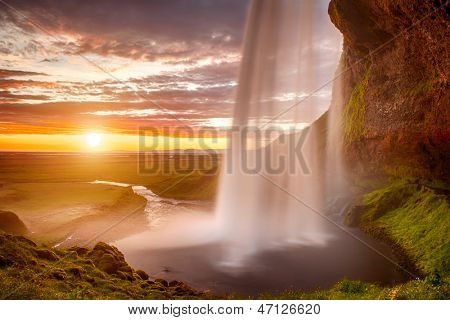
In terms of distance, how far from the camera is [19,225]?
30438 mm

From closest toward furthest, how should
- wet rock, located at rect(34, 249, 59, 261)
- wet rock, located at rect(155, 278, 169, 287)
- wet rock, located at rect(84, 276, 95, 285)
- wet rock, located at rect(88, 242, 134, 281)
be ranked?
1. wet rock, located at rect(84, 276, 95, 285)
2. wet rock, located at rect(34, 249, 59, 261)
3. wet rock, located at rect(88, 242, 134, 281)
4. wet rock, located at rect(155, 278, 169, 287)

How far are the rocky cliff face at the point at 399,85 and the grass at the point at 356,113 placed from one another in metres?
0.13

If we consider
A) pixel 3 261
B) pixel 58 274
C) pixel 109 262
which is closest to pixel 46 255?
pixel 3 261

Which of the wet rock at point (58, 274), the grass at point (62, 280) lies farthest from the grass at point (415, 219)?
the wet rock at point (58, 274)

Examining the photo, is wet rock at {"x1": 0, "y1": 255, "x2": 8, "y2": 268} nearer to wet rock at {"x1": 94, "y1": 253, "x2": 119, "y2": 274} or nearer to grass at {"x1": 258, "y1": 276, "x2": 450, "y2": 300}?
wet rock at {"x1": 94, "y1": 253, "x2": 119, "y2": 274}

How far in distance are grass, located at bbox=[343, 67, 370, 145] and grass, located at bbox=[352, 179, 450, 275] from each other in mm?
8827

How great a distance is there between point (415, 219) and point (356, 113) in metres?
20.3

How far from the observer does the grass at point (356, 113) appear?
135ft

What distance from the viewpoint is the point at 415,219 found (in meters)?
27.1

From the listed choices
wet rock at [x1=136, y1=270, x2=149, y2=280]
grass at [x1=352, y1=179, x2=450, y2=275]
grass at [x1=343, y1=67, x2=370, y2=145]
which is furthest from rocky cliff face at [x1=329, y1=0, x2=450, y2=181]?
wet rock at [x1=136, y1=270, x2=149, y2=280]

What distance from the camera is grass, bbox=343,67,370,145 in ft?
135

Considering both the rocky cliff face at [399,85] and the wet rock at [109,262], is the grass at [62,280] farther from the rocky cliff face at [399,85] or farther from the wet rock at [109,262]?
the rocky cliff face at [399,85]

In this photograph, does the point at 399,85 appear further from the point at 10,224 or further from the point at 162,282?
the point at 10,224
